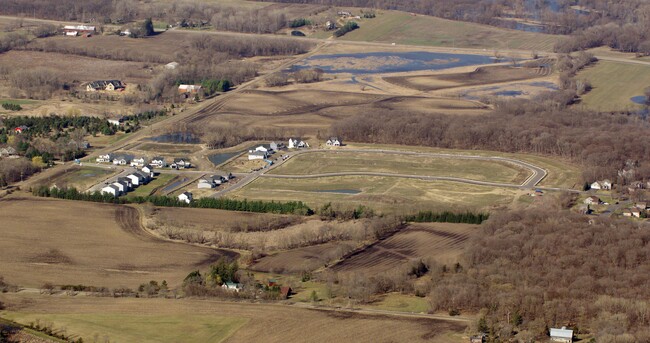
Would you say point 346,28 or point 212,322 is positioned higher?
point 346,28

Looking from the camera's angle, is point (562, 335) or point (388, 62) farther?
point (388, 62)

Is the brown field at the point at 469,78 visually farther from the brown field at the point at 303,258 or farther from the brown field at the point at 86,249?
the brown field at the point at 303,258

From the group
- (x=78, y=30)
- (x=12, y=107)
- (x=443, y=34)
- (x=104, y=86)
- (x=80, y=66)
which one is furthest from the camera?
(x=443, y=34)

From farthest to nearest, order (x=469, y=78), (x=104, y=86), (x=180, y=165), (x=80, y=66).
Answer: (x=80, y=66), (x=469, y=78), (x=104, y=86), (x=180, y=165)

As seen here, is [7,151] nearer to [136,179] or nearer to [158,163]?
[158,163]

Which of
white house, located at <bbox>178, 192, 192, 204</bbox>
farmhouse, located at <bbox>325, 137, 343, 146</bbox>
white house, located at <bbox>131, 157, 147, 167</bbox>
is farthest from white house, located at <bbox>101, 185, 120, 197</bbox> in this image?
farmhouse, located at <bbox>325, 137, 343, 146</bbox>

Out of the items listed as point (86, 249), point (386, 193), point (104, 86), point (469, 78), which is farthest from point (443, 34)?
point (86, 249)

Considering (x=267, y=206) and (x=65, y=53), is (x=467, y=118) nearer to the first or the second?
(x=267, y=206)

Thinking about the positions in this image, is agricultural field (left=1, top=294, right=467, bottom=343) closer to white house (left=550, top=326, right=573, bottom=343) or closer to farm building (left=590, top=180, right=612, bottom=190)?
white house (left=550, top=326, right=573, bottom=343)
